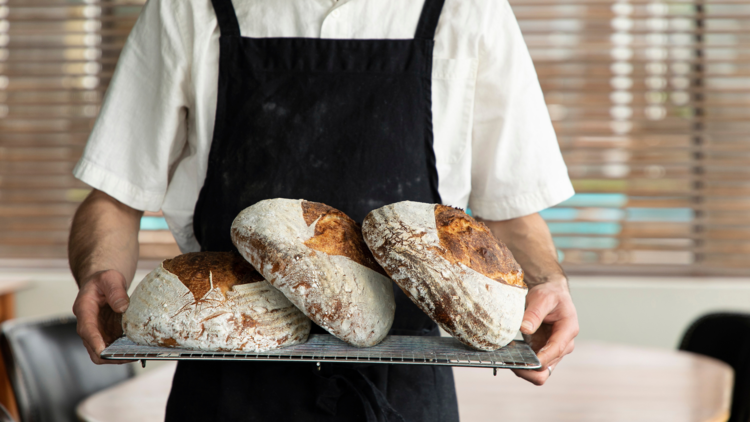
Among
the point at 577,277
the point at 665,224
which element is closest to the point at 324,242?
the point at 577,277

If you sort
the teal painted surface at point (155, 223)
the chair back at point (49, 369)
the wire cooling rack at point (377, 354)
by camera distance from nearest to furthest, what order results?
the wire cooling rack at point (377, 354)
the chair back at point (49, 369)
the teal painted surface at point (155, 223)

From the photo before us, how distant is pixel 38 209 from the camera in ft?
8.23

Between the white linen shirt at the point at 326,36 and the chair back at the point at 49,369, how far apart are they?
85 cm

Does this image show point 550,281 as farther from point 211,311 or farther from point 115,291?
point 115,291

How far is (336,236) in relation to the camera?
24.7 inches

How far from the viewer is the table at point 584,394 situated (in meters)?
1.20

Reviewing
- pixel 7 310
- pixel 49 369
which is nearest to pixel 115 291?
pixel 49 369

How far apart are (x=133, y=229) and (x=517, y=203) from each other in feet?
1.90

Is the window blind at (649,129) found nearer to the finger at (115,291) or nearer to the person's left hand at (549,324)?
the person's left hand at (549,324)

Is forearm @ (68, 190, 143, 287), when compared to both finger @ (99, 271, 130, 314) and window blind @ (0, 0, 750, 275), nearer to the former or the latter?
finger @ (99, 271, 130, 314)

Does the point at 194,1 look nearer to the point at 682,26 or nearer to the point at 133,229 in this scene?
the point at 133,229

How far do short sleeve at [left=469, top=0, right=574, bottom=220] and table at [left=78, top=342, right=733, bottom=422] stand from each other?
534mm

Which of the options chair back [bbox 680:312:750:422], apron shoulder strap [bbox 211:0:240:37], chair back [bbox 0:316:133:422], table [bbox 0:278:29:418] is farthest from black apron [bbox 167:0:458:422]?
table [bbox 0:278:29:418]

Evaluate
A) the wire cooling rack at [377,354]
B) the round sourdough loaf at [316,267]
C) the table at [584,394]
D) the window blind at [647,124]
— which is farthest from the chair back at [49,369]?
the round sourdough loaf at [316,267]
